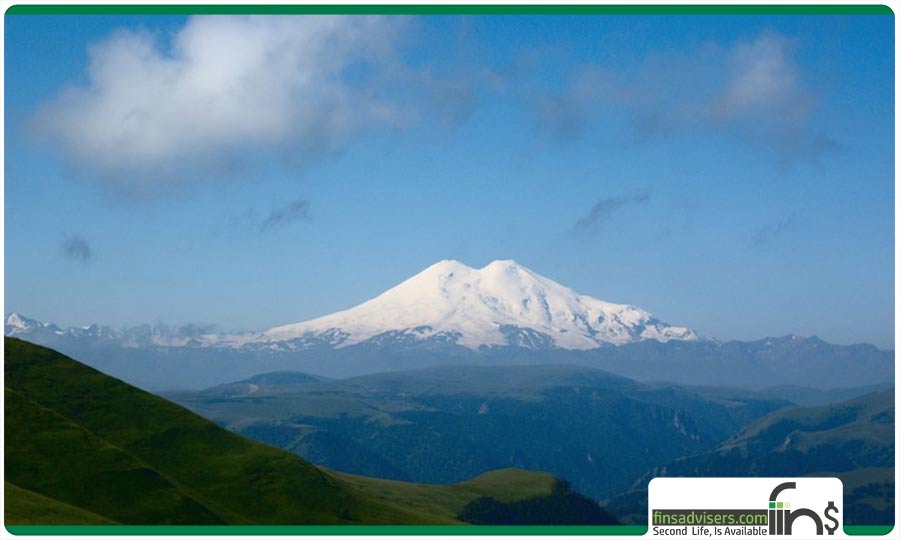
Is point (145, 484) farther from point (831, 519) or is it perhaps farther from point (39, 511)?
point (831, 519)

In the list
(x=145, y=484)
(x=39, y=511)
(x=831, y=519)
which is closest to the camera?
(x=831, y=519)

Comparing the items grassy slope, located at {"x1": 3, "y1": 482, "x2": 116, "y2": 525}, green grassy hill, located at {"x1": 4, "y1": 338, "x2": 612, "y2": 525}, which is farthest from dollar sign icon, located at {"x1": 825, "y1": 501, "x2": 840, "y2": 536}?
green grassy hill, located at {"x1": 4, "y1": 338, "x2": 612, "y2": 525}

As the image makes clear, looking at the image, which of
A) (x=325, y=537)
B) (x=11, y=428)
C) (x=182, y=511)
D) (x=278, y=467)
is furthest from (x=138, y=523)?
(x=325, y=537)

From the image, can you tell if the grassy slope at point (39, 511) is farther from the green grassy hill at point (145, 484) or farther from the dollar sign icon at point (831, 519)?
the dollar sign icon at point (831, 519)

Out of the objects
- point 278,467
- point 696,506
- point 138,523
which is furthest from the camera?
point 278,467

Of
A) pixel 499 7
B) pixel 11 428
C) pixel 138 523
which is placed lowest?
pixel 138 523

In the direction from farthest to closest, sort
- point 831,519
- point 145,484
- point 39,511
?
1. point 145,484
2. point 39,511
3. point 831,519

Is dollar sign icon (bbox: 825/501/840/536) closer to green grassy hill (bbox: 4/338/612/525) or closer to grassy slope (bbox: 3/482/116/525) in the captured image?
grassy slope (bbox: 3/482/116/525)

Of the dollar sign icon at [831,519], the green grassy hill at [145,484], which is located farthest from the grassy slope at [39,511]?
the dollar sign icon at [831,519]

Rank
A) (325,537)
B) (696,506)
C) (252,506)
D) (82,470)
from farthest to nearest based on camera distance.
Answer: (252,506) → (82,470) → (325,537) → (696,506)

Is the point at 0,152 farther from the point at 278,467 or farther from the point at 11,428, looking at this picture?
the point at 278,467

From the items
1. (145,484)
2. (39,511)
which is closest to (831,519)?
(39,511)
